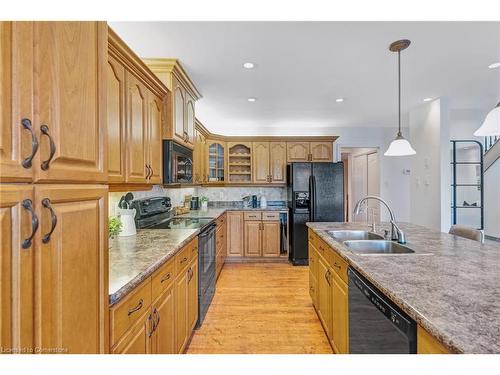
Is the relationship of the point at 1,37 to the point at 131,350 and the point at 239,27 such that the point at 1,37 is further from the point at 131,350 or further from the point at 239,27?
the point at 239,27

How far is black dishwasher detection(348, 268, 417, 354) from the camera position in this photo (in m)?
0.97

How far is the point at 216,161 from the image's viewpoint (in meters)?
4.87

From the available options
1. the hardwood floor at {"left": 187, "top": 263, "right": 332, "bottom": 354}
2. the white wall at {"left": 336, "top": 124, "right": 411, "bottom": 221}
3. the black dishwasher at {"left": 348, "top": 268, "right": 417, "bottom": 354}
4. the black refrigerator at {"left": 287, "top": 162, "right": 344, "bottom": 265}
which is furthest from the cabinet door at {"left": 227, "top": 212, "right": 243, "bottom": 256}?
the black dishwasher at {"left": 348, "top": 268, "right": 417, "bottom": 354}

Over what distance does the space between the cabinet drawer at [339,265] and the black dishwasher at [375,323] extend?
13 cm

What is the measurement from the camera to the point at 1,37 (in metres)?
0.60

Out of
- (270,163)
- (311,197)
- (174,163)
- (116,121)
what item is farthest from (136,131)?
(270,163)

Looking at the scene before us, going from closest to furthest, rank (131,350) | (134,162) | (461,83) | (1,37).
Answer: (1,37) < (131,350) < (134,162) < (461,83)

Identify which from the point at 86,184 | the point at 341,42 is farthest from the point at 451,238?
the point at 86,184

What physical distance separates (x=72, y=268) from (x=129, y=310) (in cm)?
44

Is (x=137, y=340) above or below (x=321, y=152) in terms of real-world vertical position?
below

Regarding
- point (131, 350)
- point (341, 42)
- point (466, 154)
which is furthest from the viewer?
point (466, 154)

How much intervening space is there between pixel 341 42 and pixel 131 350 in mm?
2573

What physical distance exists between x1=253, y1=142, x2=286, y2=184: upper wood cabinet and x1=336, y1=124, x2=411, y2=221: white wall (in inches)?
52.3

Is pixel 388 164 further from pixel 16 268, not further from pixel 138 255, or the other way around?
pixel 16 268
